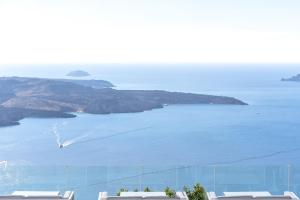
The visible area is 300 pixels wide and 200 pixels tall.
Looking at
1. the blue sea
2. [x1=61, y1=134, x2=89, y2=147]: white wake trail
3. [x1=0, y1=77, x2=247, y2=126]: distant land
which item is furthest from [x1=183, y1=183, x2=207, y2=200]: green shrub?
[x1=0, y1=77, x2=247, y2=126]: distant land

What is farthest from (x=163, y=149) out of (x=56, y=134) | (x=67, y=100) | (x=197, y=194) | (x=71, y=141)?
(x=197, y=194)

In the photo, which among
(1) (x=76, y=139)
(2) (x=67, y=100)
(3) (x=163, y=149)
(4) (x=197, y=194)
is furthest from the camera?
(2) (x=67, y=100)

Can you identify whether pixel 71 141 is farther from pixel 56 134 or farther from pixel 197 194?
pixel 197 194

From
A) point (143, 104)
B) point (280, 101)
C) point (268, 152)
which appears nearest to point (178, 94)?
point (143, 104)

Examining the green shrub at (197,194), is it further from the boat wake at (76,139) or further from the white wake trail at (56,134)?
the white wake trail at (56,134)

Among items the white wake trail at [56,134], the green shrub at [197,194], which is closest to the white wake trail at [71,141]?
the white wake trail at [56,134]

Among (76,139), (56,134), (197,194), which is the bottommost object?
(76,139)
